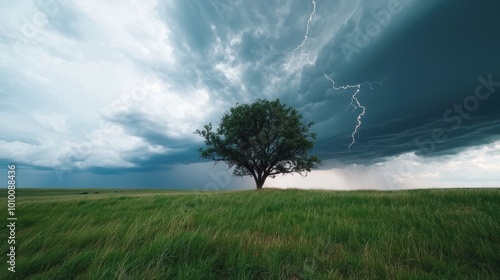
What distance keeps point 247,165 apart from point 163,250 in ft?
88.6

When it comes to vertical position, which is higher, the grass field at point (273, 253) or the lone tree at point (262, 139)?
the lone tree at point (262, 139)

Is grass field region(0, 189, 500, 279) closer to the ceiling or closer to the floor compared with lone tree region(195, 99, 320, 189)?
closer to the floor

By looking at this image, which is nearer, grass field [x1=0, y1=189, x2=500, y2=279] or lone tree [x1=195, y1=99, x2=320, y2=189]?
grass field [x1=0, y1=189, x2=500, y2=279]

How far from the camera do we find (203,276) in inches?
92.4

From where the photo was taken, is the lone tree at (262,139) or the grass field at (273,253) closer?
the grass field at (273,253)

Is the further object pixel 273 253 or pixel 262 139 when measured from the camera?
pixel 262 139

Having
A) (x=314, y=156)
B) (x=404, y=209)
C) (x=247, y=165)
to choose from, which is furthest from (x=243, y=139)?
(x=404, y=209)

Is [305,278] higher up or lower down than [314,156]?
lower down

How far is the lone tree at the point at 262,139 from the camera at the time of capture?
27.4 meters

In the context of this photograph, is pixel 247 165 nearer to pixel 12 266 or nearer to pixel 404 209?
pixel 404 209

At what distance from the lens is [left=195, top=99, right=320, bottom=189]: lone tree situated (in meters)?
27.4

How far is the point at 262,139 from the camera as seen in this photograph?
88.4 ft

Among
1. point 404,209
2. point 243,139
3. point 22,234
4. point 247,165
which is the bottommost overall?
point 22,234

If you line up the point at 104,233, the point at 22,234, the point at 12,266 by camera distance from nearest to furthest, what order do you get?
the point at 12,266 → the point at 104,233 → the point at 22,234
